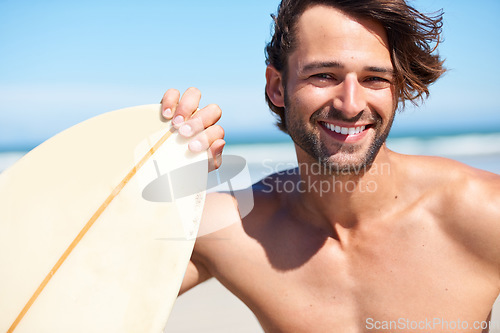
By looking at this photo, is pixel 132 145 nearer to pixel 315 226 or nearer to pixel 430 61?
pixel 315 226

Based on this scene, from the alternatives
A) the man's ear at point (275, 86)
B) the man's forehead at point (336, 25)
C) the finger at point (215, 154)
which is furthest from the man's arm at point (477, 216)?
the finger at point (215, 154)

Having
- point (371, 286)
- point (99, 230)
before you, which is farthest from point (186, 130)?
point (371, 286)

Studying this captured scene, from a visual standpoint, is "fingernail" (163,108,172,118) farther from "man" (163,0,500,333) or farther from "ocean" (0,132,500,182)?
"ocean" (0,132,500,182)

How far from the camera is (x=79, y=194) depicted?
2.00 metres

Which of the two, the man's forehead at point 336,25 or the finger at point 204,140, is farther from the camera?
the man's forehead at point 336,25

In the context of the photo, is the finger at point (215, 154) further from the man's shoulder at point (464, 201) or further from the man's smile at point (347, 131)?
the man's shoulder at point (464, 201)

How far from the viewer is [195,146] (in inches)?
76.8

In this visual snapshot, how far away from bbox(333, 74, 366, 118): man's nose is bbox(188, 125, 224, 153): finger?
56cm

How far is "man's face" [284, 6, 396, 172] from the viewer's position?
81.8 inches

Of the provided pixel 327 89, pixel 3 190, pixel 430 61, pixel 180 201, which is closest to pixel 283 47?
pixel 327 89

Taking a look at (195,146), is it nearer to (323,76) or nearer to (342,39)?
(323,76)

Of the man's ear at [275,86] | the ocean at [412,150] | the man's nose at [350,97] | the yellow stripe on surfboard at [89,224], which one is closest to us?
the yellow stripe on surfboard at [89,224]

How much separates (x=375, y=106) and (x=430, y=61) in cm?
62

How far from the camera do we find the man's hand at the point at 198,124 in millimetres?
1957
